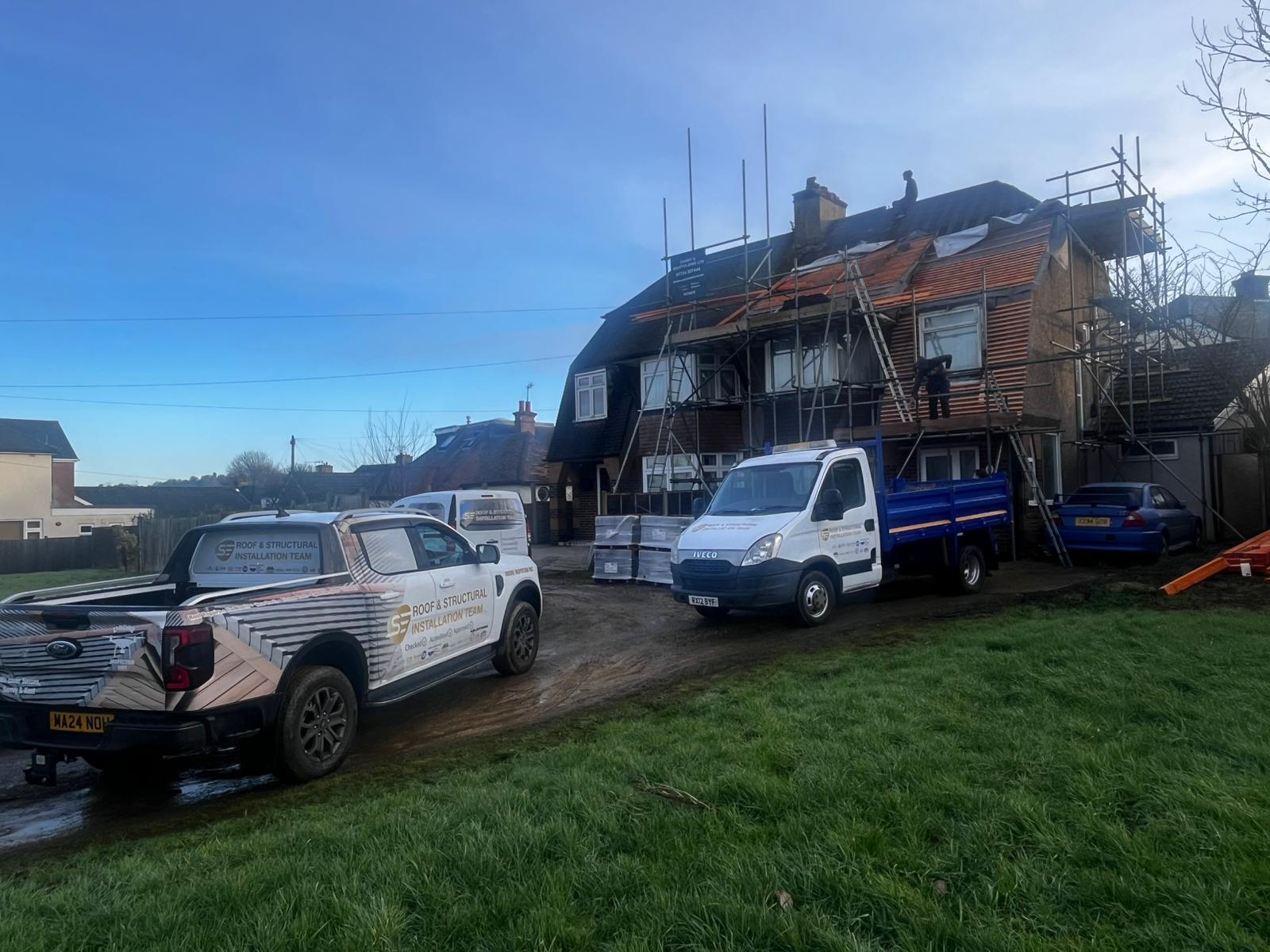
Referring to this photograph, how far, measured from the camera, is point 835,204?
27500 millimetres

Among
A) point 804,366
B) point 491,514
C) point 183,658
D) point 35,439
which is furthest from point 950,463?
point 35,439

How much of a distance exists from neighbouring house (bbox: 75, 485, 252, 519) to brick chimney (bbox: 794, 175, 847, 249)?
1440 inches

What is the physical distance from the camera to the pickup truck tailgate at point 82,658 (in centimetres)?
488

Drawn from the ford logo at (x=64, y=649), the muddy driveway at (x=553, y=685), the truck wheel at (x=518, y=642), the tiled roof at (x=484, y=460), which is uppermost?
the tiled roof at (x=484, y=460)

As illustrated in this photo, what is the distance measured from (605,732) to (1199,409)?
19420 mm

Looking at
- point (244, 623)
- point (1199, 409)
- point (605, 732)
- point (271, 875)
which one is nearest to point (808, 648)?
point (605, 732)

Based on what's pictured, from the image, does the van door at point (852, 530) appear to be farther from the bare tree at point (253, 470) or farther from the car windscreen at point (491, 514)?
the bare tree at point (253, 470)

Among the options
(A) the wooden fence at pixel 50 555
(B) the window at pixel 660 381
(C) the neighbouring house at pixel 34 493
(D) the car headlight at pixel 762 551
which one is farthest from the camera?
(C) the neighbouring house at pixel 34 493


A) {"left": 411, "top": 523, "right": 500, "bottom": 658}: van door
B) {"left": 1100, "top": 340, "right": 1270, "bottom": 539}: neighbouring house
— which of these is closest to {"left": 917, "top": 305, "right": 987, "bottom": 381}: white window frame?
{"left": 1100, "top": 340, "right": 1270, "bottom": 539}: neighbouring house

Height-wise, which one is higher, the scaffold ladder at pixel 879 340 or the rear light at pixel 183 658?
the scaffold ladder at pixel 879 340

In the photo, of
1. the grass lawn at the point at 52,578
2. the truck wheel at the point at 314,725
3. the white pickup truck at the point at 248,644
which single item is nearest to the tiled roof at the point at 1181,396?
the white pickup truck at the point at 248,644

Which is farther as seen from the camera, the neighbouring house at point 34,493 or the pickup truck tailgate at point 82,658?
the neighbouring house at point 34,493

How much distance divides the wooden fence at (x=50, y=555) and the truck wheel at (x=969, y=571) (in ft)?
91.5

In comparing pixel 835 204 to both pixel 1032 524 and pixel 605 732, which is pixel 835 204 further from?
pixel 605 732
